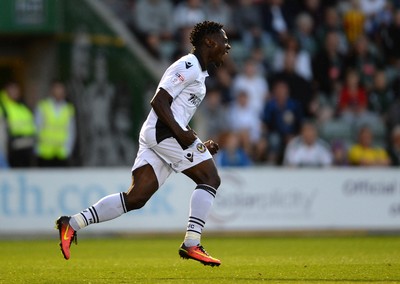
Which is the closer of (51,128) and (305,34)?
(51,128)

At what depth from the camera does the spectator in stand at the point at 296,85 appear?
1778 centimetres

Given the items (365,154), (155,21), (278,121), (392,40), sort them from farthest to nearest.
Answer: (392,40), (155,21), (278,121), (365,154)

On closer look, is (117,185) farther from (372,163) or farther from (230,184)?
(372,163)

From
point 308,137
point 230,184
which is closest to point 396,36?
point 308,137

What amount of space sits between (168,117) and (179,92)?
0.31m

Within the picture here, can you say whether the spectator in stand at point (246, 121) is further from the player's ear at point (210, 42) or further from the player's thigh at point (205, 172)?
the player's thigh at point (205, 172)

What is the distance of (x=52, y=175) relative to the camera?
1527 centimetres

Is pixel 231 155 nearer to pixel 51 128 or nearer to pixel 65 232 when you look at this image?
pixel 51 128

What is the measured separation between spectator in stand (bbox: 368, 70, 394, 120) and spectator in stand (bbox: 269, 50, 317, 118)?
4.23 feet

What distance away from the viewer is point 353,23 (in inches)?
773

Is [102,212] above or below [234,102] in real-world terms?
below

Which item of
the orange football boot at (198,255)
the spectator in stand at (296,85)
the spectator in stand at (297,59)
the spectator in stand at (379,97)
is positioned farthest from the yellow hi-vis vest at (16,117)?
the orange football boot at (198,255)

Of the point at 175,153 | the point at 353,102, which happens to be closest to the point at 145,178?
the point at 175,153

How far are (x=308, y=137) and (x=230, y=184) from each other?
64.3 inches
